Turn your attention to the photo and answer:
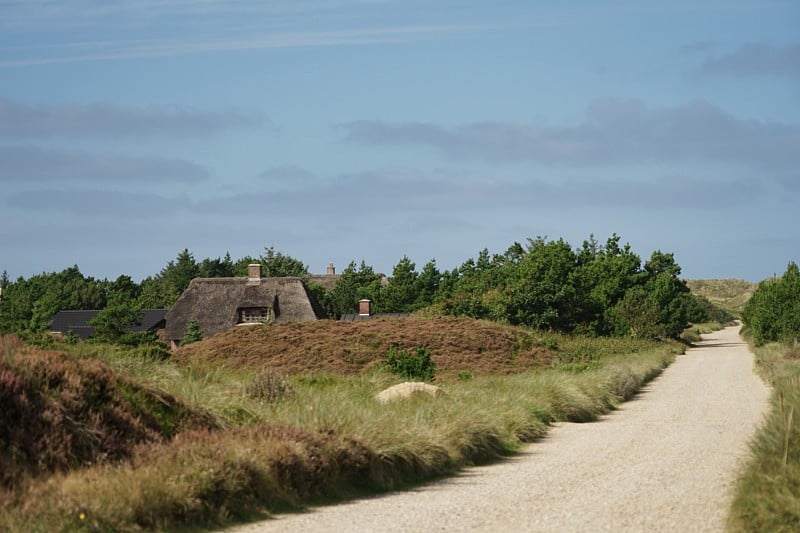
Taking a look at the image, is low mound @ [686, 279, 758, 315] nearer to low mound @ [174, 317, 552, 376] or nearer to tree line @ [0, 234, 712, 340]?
tree line @ [0, 234, 712, 340]

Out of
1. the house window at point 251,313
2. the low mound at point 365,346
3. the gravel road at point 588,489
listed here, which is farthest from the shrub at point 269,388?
the house window at point 251,313

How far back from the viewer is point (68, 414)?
11.1m

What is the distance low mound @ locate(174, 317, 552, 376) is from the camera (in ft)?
113

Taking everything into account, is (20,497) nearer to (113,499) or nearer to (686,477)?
(113,499)

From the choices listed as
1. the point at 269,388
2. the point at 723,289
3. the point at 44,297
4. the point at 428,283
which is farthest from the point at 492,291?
the point at 723,289

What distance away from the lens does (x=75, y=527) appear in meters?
8.59

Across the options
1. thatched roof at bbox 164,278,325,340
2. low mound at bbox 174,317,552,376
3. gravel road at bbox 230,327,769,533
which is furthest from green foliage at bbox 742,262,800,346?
gravel road at bbox 230,327,769,533

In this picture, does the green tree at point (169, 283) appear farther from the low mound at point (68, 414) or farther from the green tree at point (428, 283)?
the low mound at point (68, 414)

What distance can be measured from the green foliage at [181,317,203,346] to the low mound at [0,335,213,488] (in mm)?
41253

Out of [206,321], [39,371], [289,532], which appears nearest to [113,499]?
[289,532]

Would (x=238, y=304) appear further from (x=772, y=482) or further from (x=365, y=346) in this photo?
(x=772, y=482)

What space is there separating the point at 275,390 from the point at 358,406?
1.67m

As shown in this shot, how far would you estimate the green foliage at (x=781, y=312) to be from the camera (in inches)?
2067

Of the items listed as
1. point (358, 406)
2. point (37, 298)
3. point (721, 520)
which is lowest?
point (721, 520)
